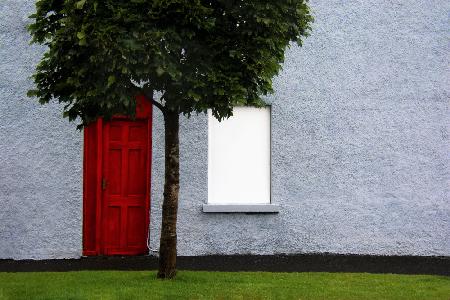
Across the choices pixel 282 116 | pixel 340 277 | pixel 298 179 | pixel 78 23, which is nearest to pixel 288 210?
pixel 298 179

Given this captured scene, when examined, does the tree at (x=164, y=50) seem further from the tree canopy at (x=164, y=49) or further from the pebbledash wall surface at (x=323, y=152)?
the pebbledash wall surface at (x=323, y=152)

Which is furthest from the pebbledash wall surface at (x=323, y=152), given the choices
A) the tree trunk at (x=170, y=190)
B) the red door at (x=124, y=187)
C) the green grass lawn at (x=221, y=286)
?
the tree trunk at (x=170, y=190)

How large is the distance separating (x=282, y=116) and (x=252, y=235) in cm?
203

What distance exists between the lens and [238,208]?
11.1m

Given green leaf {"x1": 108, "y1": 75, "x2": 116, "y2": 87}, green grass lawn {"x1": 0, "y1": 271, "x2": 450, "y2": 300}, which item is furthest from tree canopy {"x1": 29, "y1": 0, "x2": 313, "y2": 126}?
green grass lawn {"x1": 0, "y1": 271, "x2": 450, "y2": 300}

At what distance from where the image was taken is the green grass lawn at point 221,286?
25.3ft

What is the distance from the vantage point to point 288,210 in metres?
11.2

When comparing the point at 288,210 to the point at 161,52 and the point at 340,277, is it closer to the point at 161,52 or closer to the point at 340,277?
the point at 340,277

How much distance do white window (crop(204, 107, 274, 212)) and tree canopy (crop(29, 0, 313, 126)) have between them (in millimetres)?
3327

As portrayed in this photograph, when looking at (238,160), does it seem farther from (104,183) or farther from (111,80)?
(111,80)

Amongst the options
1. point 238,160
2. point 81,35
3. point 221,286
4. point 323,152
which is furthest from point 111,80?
point 323,152

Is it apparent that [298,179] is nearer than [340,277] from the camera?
No

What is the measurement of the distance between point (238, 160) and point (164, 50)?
170 inches

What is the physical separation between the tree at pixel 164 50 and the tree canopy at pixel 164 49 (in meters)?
0.01
